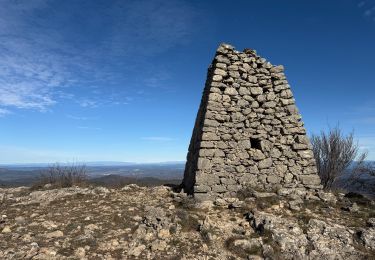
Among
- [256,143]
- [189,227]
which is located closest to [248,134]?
[256,143]

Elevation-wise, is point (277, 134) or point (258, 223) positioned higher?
point (277, 134)

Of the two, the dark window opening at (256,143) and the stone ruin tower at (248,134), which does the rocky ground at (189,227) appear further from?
the dark window opening at (256,143)

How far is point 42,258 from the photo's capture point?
247 inches

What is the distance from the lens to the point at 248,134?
34.2 ft

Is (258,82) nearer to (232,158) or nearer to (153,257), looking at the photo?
(232,158)

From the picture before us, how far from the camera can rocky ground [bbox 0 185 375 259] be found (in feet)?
22.7

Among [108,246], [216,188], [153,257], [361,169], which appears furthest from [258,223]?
[361,169]

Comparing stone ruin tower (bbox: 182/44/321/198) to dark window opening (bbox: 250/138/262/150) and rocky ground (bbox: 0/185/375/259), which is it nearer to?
dark window opening (bbox: 250/138/262/150)

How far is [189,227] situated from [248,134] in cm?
388

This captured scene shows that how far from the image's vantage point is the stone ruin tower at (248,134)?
987 cm

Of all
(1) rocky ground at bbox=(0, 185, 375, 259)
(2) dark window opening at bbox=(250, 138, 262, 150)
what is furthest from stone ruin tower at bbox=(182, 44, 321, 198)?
(1) rocky ground at bbox=(0, 185, 375, 259)

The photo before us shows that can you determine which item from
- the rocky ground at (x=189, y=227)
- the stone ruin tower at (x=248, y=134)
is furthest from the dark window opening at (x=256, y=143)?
the rocky ground at (x=189, y=227)

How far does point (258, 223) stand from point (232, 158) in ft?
8.36

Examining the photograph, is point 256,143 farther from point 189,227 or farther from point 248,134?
point 189,227
